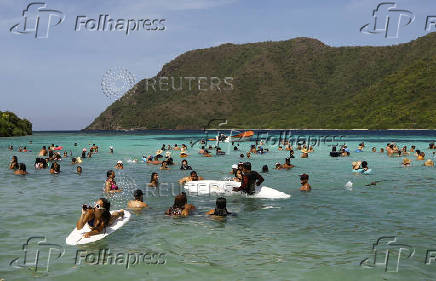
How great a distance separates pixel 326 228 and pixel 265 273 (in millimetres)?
5225

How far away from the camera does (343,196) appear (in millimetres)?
22125

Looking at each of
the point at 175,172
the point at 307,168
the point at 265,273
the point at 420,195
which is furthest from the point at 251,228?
the point at 307,168

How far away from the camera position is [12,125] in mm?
140500

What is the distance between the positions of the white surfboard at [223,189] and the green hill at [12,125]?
12828cm

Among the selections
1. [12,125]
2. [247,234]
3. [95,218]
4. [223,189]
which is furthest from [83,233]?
[12,125]

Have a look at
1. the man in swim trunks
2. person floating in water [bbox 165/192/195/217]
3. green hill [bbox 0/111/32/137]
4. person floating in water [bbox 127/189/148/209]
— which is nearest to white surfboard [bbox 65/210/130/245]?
person floating in water [bbox 165/192/195/217]

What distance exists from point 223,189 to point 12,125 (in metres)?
137

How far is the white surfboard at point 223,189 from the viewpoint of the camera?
69.8ft

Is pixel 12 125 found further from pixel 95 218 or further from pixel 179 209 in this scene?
pixel 95 218

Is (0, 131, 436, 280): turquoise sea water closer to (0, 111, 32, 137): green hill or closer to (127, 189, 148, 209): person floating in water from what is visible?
(127, 189, 148, 209): person floating in water

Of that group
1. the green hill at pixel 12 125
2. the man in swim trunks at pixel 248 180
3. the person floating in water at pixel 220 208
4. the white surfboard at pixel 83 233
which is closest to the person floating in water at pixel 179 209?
the person floating in water at pixel 220 208

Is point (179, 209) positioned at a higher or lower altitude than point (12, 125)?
higher

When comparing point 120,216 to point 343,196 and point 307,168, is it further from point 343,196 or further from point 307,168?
point 307,168

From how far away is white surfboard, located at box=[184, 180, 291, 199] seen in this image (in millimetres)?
21281
